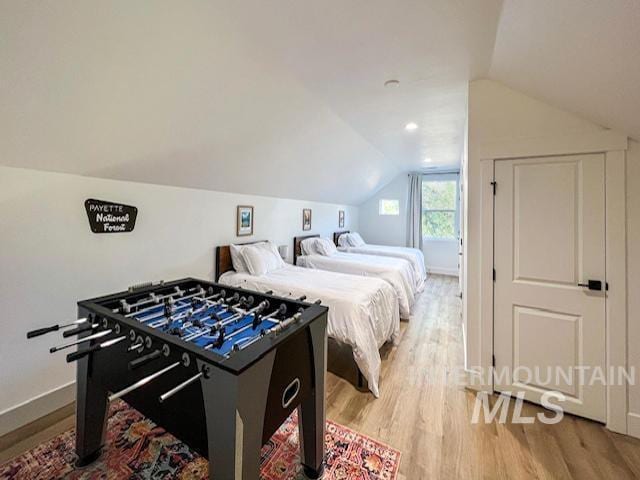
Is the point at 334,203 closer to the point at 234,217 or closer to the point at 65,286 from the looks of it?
the point at 234,217

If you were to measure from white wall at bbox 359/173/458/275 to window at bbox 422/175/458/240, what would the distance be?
247 mm

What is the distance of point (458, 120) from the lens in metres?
3.15

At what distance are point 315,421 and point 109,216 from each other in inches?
88.9

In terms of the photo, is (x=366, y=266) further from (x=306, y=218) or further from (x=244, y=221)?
(x=244, y=221)

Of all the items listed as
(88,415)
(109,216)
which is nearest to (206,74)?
(109,216)

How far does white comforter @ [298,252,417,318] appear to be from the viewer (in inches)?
134

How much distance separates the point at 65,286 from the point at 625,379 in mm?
4028

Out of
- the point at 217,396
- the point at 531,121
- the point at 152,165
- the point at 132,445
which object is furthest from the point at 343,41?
the point at 132,445

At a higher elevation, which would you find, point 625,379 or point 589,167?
point 589,167

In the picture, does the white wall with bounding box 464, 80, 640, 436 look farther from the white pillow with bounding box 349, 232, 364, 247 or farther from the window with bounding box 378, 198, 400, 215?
the window with bounding box 378, 198, 400, 215

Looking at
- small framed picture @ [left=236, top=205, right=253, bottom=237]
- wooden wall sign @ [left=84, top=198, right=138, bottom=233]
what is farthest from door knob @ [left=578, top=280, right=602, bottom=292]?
wooden wall sign @ [left=84, top=198, right=138, bottom=233]

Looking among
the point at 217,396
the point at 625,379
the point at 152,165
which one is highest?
the point at 152,165

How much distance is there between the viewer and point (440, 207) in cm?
654

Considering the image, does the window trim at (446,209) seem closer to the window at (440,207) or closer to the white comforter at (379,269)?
the window at (440,207)
